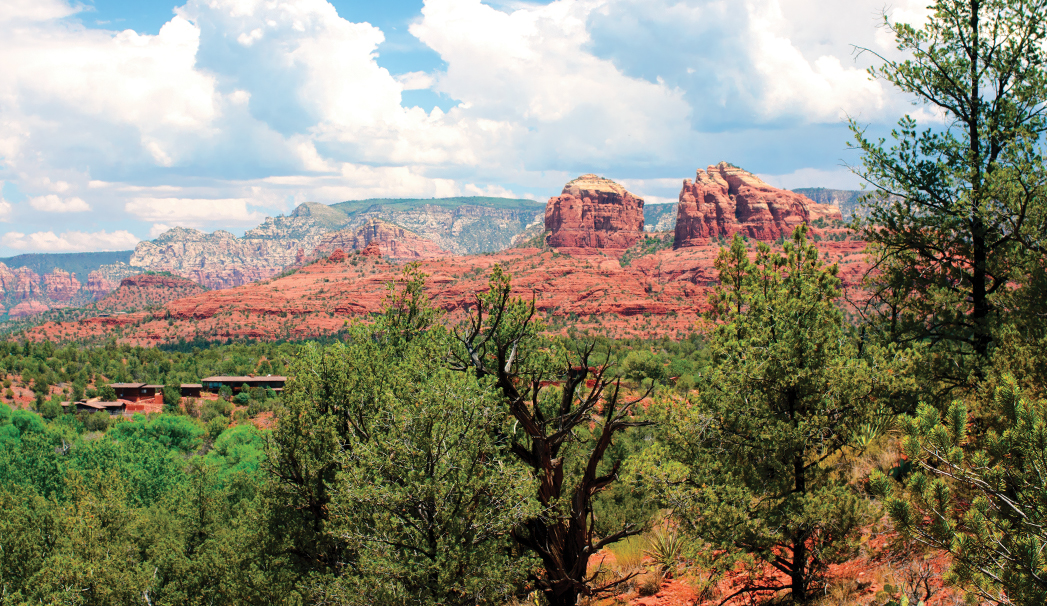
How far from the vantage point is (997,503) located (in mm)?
4926

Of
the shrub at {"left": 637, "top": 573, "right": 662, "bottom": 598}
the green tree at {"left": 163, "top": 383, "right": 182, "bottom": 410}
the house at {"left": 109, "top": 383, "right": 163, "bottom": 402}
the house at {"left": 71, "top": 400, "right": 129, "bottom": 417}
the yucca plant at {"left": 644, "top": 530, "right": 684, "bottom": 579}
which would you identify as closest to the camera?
the yucca plant at {"left": 644, "top": 530, "right": 684, "bottom": 579}

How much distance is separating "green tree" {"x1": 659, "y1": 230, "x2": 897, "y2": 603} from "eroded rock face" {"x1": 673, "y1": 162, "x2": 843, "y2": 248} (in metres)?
168

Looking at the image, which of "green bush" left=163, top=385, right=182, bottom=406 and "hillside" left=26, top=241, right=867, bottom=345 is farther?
"hillside" left=26, top=241, right=867, bottom=345

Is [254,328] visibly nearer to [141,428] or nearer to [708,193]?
[141,428]

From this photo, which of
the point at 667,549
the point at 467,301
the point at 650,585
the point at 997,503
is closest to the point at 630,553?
the point at 650,585

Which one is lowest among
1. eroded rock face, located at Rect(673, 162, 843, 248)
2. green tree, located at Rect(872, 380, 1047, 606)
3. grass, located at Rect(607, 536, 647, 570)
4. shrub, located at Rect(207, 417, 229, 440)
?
shrub, located at Rect(207, 417, 229, 440)

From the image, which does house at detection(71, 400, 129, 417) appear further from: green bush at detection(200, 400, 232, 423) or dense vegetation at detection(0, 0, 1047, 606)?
dense vegetation at detection(0, 0, 1047, 606)

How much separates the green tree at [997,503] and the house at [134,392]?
91549mm

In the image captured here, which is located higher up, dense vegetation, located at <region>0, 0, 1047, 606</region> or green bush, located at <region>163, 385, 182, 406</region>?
dense vegetation, located at <region>0, 0, 1047, 606</region>

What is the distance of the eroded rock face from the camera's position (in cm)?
17225

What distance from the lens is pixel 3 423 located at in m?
58.0

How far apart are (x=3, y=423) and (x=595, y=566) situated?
223 feet

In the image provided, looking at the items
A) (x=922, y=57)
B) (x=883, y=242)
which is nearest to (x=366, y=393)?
(x=883, y=242)

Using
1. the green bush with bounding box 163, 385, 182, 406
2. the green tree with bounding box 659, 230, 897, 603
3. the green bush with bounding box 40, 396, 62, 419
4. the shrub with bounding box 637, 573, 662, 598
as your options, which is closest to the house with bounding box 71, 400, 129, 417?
the green bush with bounding box 40, 396, 62, 419
